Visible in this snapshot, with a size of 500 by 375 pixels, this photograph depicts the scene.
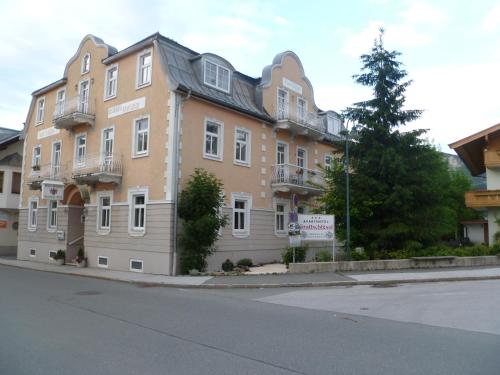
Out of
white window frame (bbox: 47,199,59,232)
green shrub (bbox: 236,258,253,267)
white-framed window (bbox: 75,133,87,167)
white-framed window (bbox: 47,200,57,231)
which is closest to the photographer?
green shrub (bbox: 236,258,253,267)

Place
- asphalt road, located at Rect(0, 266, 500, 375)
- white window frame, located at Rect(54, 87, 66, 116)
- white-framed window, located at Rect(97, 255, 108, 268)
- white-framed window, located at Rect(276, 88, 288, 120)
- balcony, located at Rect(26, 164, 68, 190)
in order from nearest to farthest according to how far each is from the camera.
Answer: asphalt road, located at Rect(0, 266, 500, 375)
white-framed window, located at Rect(97, 255, 108, 268)
white-framed window, located at Rect(276, 88, 288, 120)
balcony, located at Rect(26, 164, 68, 190)
white window frame, located at Rect(54, 87, 66, 116)

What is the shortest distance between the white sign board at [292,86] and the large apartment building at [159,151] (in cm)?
6

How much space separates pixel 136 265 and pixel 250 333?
13170 mm

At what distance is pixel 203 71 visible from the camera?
21203 millimetres

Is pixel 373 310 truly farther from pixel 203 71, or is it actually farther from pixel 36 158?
pixel 36 158

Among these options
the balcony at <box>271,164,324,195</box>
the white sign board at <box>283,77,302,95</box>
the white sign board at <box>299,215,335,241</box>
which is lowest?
the white sign board at <box>299,215,335,241</box>

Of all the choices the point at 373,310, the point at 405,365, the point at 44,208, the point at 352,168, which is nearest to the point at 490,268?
the point at 352,168

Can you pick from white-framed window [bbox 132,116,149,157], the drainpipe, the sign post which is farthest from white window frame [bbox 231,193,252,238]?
white-framed window [bbox 132,116,149,157]

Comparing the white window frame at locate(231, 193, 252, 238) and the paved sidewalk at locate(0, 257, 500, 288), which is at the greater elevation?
the white window frame at locate(231, 193, 252, 238)

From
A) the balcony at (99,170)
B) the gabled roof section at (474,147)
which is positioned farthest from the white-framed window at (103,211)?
the gabled roof section at (474,147)

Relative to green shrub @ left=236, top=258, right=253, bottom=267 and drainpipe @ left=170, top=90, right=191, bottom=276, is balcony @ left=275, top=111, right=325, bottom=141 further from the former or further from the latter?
green shrub @ left=236, top=258, right=253, bottom=267

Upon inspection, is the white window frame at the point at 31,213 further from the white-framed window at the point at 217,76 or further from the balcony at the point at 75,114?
the white-framed window at the point at 217,76

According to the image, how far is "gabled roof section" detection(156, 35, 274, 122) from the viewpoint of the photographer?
19.6 metres

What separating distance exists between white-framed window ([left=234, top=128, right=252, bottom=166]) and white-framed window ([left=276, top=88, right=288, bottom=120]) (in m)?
2.76
